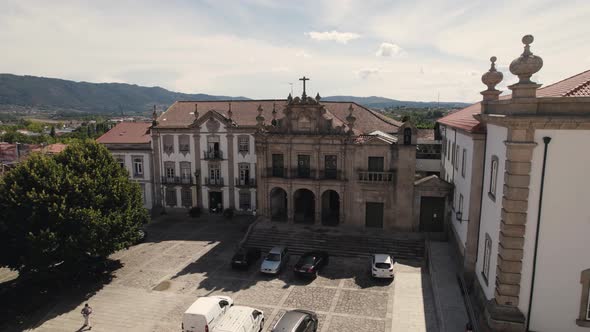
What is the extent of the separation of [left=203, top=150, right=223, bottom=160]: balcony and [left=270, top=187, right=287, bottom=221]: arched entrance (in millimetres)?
8261

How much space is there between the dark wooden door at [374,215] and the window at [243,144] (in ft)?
49.2

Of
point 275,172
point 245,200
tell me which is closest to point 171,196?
point 245,200

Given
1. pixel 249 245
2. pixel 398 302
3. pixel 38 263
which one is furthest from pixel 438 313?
pixel 38 263

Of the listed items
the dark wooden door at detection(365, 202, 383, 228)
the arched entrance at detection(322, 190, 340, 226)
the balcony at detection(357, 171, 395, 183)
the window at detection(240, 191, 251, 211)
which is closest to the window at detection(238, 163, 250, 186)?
the window at detection(240, 191, 251, 211)

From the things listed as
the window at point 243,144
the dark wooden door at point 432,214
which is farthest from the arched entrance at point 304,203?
the dark wooden door at point 432,214

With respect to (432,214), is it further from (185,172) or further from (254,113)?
(185,172)

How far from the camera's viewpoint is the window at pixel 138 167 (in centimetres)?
4750

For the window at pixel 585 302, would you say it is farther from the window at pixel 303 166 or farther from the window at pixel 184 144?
the window at pixel 184 144

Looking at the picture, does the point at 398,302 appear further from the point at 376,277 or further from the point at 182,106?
the point at 182,106

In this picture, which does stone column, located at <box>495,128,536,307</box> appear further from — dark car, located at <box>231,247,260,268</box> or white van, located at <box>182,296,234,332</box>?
dark car, located at <box>231,247,260,268</box>

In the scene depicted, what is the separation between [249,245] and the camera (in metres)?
35.5

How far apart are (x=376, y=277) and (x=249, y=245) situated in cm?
1234

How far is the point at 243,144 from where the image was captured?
4400cm

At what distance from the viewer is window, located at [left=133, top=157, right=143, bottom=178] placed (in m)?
47.5
